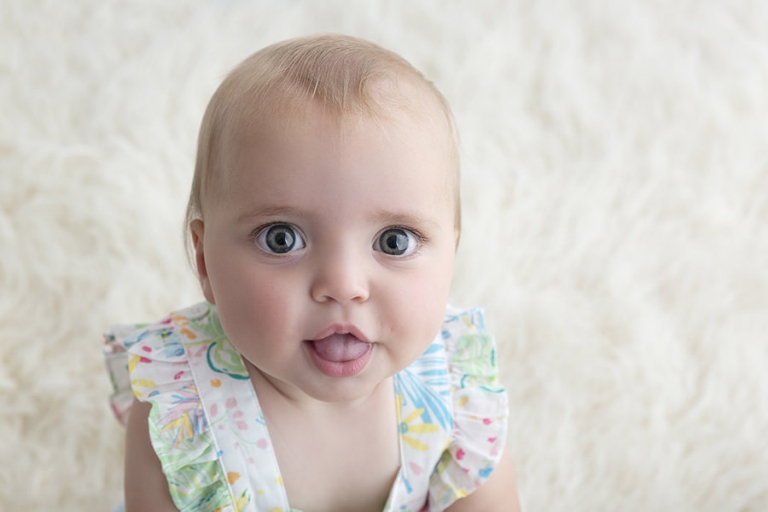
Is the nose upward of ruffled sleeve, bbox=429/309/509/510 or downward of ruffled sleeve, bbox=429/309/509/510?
upward

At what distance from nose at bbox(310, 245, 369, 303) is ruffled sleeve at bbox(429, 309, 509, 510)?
25 cm

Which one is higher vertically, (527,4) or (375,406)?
(527,4)

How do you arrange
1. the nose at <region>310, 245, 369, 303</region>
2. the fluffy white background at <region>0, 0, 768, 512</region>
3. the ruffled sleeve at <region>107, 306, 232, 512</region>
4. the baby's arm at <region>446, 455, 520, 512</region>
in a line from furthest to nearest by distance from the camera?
the fluffy white background at <region>0, 0, 768, 512</region>, the baby's arm at <region>446, 455, 520, 512</region>, the ruffled sleeve at <region>107, 306, 232, 512</region>, the nose at <region>310, 245, 369, 303</region>

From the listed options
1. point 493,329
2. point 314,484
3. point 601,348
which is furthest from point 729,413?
point 314,484

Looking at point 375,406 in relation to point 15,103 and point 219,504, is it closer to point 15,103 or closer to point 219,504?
point 219,504

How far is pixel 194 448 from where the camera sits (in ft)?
2.71

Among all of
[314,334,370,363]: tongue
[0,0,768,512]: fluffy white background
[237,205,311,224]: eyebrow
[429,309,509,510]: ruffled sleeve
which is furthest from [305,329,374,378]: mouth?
[0,0,768,512]: fluffy white background

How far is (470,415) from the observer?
0.92 metres

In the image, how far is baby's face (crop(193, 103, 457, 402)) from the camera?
0.72m

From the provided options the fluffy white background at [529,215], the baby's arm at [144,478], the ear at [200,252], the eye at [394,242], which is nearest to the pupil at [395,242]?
the eye at [394,242]

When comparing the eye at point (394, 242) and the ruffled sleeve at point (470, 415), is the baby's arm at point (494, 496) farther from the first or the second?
the eye at point (394, 242)

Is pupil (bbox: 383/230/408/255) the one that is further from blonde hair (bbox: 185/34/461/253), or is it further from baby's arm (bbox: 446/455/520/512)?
baby's arm (bbox: 446/455/520/512)

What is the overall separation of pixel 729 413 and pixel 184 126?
84cm

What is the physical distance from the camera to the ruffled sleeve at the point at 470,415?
90 cm
